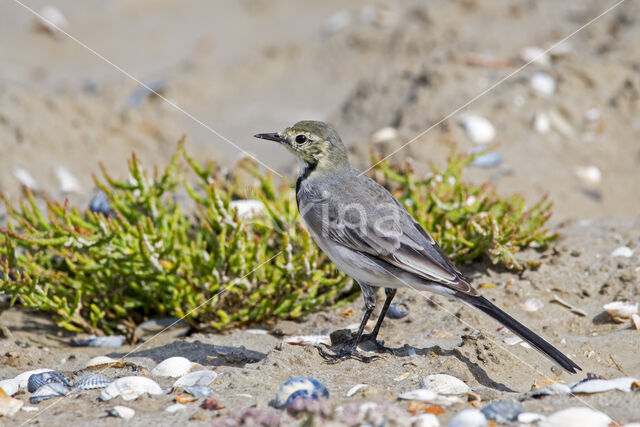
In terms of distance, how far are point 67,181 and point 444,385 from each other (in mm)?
5776

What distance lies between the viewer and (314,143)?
5.44m

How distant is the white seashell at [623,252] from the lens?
5949 mm

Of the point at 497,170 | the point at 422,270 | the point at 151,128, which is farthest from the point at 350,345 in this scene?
the point at 151,128

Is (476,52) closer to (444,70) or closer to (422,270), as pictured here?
(444,70)

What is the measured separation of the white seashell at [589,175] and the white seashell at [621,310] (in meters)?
3.07

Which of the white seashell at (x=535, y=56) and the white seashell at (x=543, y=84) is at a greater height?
the white seashell at (x=535, y=56)

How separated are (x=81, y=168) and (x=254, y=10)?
718 cm

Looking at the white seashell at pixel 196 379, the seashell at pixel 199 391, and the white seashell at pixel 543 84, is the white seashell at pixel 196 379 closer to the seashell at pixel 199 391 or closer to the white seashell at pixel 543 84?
the seashell at pixel 199 391

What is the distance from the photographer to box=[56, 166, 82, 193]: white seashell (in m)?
8.31

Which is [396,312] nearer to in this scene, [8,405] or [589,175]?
[8,405]

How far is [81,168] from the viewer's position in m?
8.84

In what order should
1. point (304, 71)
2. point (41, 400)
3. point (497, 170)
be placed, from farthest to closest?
point (304, 71) < point (497, 170) < point (41, 400)

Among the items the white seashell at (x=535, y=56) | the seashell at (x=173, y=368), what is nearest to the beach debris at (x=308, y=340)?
the seashell at (x=173, y=368)

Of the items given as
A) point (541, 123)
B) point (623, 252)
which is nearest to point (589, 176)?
point (541, 123)
